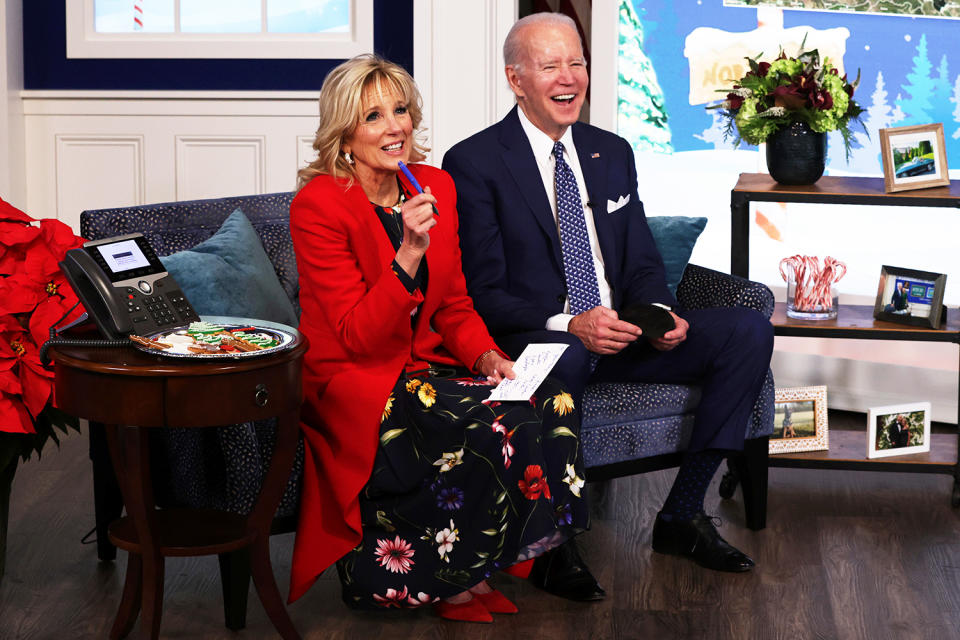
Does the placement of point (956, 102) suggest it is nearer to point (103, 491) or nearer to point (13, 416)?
point (103, 491)

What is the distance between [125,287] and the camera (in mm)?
2504

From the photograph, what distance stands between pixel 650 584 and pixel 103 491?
4.39 ft

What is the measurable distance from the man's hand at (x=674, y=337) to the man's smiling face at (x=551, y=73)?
0.60 m

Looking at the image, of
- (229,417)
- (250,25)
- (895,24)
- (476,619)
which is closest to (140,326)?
(229,417)

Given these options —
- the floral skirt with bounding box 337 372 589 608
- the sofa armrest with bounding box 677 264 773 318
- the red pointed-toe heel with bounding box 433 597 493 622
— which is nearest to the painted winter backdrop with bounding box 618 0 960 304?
the sofa armrest with bounding box 677 264 773 318

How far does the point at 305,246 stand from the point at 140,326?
42 cm

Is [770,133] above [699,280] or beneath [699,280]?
above

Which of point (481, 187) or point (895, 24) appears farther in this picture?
point (895, 24)

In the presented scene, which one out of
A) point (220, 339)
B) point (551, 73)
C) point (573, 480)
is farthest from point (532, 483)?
point (551, 73)

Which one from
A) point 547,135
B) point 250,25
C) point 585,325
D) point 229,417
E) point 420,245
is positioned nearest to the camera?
point 229,417

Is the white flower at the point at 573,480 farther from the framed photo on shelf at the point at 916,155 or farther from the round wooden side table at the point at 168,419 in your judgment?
the framed photo on shelf at the point at 916,155

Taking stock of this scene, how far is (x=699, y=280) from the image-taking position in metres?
3.41

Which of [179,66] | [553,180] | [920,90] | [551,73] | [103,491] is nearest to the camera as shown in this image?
[103,491]

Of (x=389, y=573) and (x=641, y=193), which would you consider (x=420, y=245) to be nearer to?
(x=389, y=573)
